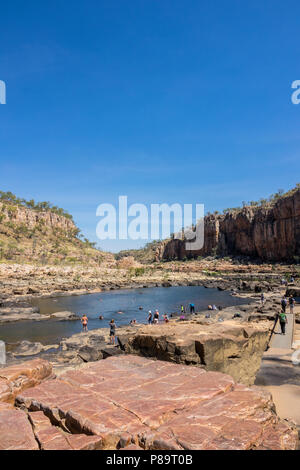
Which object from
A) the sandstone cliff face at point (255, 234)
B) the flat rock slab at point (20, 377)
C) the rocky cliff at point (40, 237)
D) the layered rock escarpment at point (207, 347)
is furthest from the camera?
the rocky cliff at point (40, 237)

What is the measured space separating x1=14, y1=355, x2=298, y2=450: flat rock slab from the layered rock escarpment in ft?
8.45

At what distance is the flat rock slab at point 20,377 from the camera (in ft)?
19.1

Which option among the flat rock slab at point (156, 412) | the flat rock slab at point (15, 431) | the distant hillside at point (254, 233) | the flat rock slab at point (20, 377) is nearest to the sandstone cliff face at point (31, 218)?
the distant hillside at point (254, 233)

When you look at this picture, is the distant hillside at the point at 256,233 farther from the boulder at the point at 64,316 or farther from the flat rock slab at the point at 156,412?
the flat rock slab at the point at 156,412

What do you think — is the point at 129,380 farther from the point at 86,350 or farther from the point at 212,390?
the point at 86,350

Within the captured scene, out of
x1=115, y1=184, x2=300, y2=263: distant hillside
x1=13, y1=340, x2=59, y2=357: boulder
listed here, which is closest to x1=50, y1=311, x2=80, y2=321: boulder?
x1=13, y1=340, x2=59, y2=357: boulder

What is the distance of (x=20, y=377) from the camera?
20.9 feet

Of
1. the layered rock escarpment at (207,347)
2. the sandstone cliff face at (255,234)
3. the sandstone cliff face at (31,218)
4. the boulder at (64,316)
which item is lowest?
the boulder at (64,316)

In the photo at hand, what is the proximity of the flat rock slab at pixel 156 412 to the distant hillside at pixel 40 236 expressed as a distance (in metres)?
77.2

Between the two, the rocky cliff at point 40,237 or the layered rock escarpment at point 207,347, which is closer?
the layered rock escarpment at point 207,347

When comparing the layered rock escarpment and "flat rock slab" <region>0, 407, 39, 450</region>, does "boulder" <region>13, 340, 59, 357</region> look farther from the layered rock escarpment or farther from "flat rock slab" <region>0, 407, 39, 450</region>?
"flat rock slab" <region>0, 407, 39, 450</region>

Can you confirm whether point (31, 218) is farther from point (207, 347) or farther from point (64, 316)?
point (207, 347)

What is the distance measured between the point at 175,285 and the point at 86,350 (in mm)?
44450

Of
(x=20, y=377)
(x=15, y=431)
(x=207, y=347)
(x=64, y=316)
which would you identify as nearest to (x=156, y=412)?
(x=15, y=431)
